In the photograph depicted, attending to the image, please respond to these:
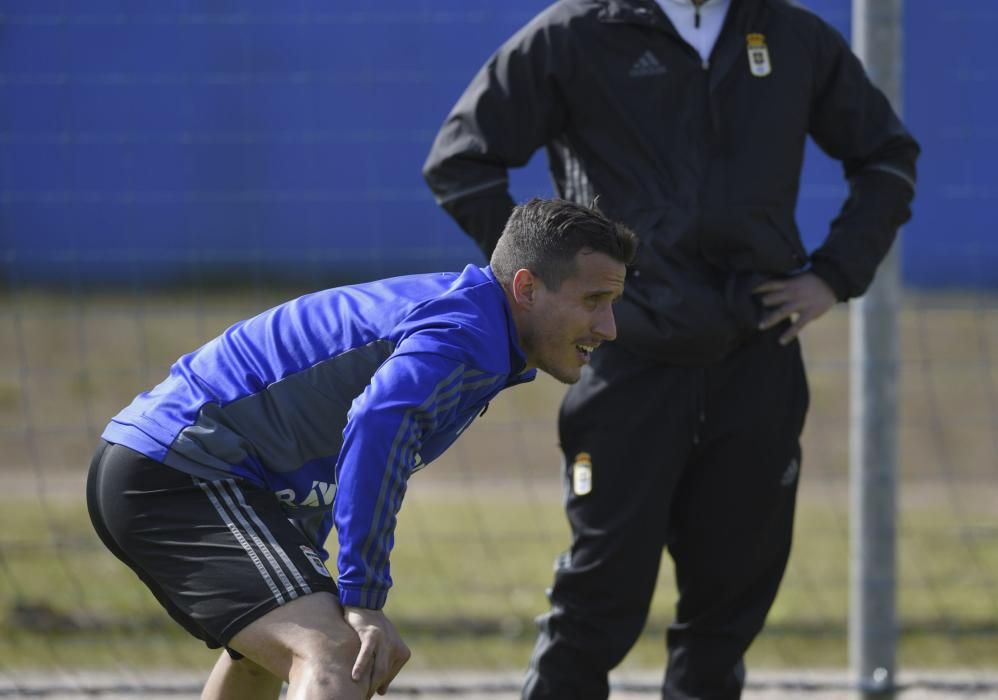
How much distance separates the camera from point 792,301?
12.8 feet

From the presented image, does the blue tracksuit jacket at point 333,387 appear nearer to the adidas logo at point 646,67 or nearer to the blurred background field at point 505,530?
the adidas logo at point 646,67

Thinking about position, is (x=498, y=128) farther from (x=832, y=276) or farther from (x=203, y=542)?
(x=203, y=542)

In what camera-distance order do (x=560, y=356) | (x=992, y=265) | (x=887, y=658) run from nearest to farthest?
(x=560, y=356), (x=887, y=658), (x=992, y=265)

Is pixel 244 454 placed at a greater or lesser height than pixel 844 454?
greater

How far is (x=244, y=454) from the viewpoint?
3.12 metres

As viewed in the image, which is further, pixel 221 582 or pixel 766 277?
pixel 766 277

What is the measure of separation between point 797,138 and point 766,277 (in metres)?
0.38

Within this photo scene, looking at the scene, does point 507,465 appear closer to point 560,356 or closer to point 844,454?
point 844,454

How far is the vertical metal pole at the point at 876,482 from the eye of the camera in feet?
15.7

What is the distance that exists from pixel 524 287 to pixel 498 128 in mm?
949

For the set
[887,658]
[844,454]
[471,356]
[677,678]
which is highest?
[471,356]

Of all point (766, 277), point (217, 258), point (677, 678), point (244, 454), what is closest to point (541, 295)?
point (244, 454)

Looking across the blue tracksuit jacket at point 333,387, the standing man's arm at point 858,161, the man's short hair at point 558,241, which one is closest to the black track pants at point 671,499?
the standing man's arm at point 858,161

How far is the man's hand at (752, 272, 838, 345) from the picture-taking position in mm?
3887
